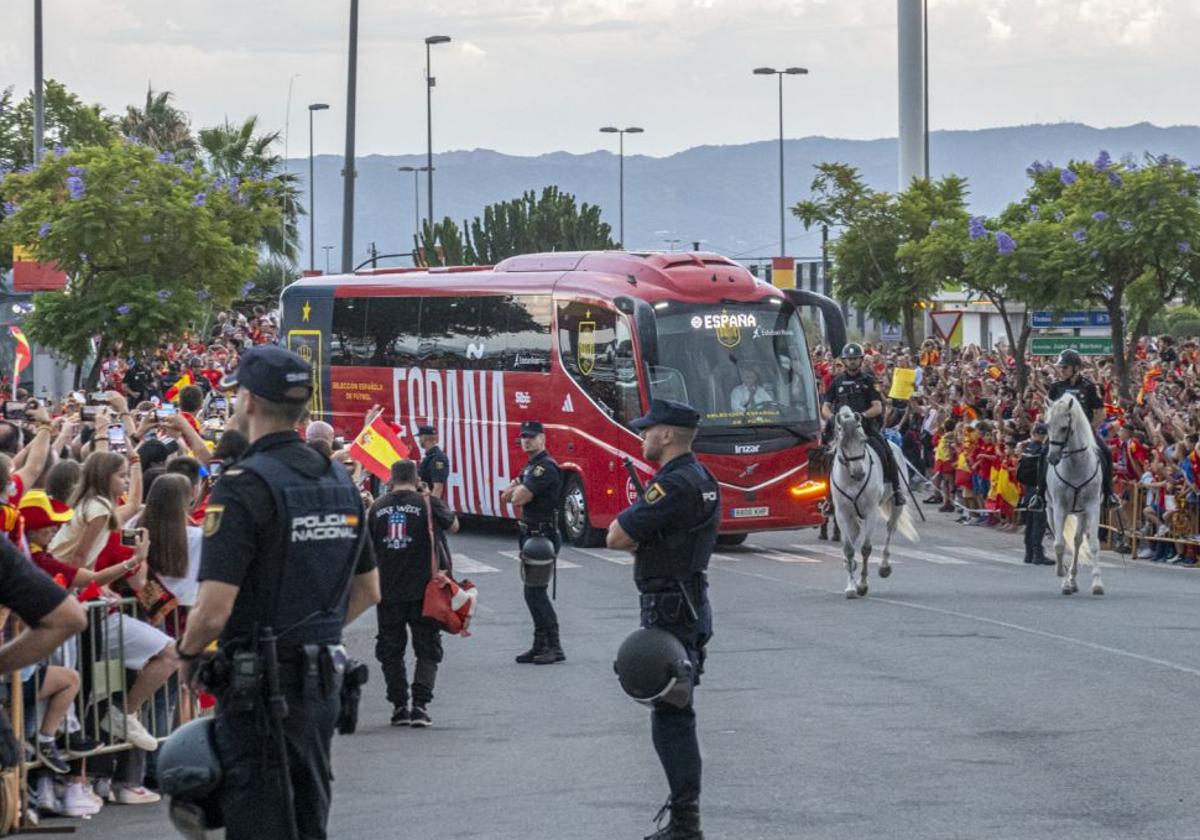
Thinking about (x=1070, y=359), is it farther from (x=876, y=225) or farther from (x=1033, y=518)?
(x=876, y=225)

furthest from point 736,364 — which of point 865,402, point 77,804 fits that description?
point 77,804

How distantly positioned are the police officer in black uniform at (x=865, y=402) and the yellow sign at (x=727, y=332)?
10.2ft

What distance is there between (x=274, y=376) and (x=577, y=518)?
2141 centimetres

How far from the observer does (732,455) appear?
2667 centimetres

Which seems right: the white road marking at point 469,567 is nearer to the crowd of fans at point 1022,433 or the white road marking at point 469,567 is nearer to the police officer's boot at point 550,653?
the crowd of fans at point 1022,433

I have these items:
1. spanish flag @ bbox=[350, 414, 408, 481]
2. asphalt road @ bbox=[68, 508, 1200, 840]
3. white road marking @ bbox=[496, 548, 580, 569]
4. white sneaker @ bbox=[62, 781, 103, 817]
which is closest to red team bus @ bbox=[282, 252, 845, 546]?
white road marking @ bbox=[496, 548, 580, 569]

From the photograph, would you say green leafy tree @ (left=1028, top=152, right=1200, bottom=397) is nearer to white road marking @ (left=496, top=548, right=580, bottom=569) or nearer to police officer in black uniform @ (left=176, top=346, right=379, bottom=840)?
white road marking @ (left=496, top=548, right=580, bottom=569)

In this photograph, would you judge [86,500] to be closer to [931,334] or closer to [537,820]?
[537,820]

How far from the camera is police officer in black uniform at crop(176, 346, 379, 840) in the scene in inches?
259

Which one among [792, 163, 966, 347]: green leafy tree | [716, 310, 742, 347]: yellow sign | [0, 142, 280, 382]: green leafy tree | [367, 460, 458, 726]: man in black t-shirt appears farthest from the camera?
[792, 163, 966, 347]: green leafy tree

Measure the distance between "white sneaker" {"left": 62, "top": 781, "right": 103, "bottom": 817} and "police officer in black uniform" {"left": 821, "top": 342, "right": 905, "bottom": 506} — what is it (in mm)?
13344

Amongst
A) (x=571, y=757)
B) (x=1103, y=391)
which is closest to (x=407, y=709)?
(x=571, y=757)

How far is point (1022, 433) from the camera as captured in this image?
100ft

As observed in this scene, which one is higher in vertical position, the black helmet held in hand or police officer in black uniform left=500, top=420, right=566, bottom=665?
the black helmet held in hand
